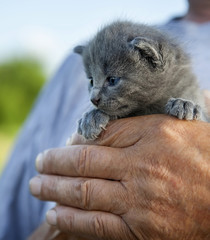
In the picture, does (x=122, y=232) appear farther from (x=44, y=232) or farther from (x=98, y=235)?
(x=44, y=232)

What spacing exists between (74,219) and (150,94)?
69cm

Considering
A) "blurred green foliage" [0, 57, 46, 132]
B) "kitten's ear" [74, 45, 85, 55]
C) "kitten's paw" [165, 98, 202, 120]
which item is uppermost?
"kitten's ear" [74, 45, 85, 55]

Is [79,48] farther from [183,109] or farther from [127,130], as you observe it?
[183,109]

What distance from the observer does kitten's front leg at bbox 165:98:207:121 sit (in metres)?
1.62

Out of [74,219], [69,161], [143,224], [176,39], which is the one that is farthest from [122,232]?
[176,39]

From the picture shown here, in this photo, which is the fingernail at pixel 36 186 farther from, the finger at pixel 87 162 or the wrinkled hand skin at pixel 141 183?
the wrinkled hand skin at pixel 141 183

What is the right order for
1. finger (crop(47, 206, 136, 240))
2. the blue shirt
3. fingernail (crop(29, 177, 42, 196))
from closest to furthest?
finger (crop(47, 206, 136, 240)) < fingernail (crop(29, 177, 42, 196)) < the blue shirt

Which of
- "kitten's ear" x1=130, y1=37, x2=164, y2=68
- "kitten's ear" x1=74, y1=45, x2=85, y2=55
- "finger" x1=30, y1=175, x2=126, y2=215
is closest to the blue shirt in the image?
"kitten's ear" x1=74, y1=45, x2=85, y2=55

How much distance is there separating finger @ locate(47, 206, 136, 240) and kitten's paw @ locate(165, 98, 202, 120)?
1.71 ft

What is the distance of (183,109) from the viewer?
162cm

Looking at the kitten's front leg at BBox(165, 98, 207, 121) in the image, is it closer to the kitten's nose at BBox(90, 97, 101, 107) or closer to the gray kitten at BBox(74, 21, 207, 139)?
the gray kitten at BBox(74, 21, 207, 139)

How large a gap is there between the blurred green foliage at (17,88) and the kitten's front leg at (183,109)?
16.9 metres

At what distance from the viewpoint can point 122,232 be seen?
1.60 m

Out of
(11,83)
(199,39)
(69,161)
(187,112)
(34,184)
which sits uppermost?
(199,39)
